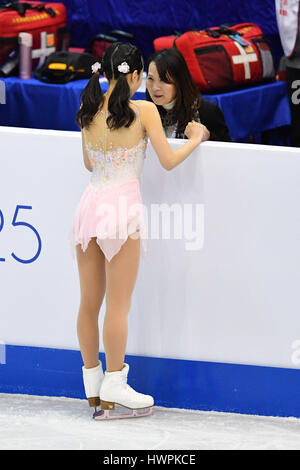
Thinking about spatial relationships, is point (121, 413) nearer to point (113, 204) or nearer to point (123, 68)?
point (113, 204)

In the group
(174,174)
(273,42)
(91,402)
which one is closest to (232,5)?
(273,42)

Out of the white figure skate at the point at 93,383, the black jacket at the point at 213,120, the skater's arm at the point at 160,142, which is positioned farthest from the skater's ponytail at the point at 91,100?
the white figure skate at the point at 93,383

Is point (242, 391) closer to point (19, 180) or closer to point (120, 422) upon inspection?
point (120, 422)

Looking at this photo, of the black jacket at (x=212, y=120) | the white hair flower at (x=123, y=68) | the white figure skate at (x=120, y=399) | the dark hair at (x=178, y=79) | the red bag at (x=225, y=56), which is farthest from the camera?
the red bag at (x=225, y=56)

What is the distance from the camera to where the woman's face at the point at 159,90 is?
3.44 meters

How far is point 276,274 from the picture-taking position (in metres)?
3.22

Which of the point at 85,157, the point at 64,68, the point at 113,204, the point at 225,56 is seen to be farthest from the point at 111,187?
the point at 64,68

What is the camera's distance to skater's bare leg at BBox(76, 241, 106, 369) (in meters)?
3.15

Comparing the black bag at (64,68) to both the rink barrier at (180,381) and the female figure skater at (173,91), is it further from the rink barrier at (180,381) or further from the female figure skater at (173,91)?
the rink barrier at (180,381)

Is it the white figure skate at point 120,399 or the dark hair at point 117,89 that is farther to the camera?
the white figure skate at point 120,399

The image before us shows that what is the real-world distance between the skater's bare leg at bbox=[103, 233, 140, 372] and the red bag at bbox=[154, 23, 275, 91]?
7.33 feet

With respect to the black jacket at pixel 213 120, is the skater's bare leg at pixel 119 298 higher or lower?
lower

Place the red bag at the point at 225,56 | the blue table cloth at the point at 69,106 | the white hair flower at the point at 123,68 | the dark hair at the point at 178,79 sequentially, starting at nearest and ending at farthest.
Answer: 1. the white hair flower at the point at 123,68
2. the dark hair at the point at 178,79
3. the red bag at the point at 225,56
4. the blue table cloth at the point at 69,106
